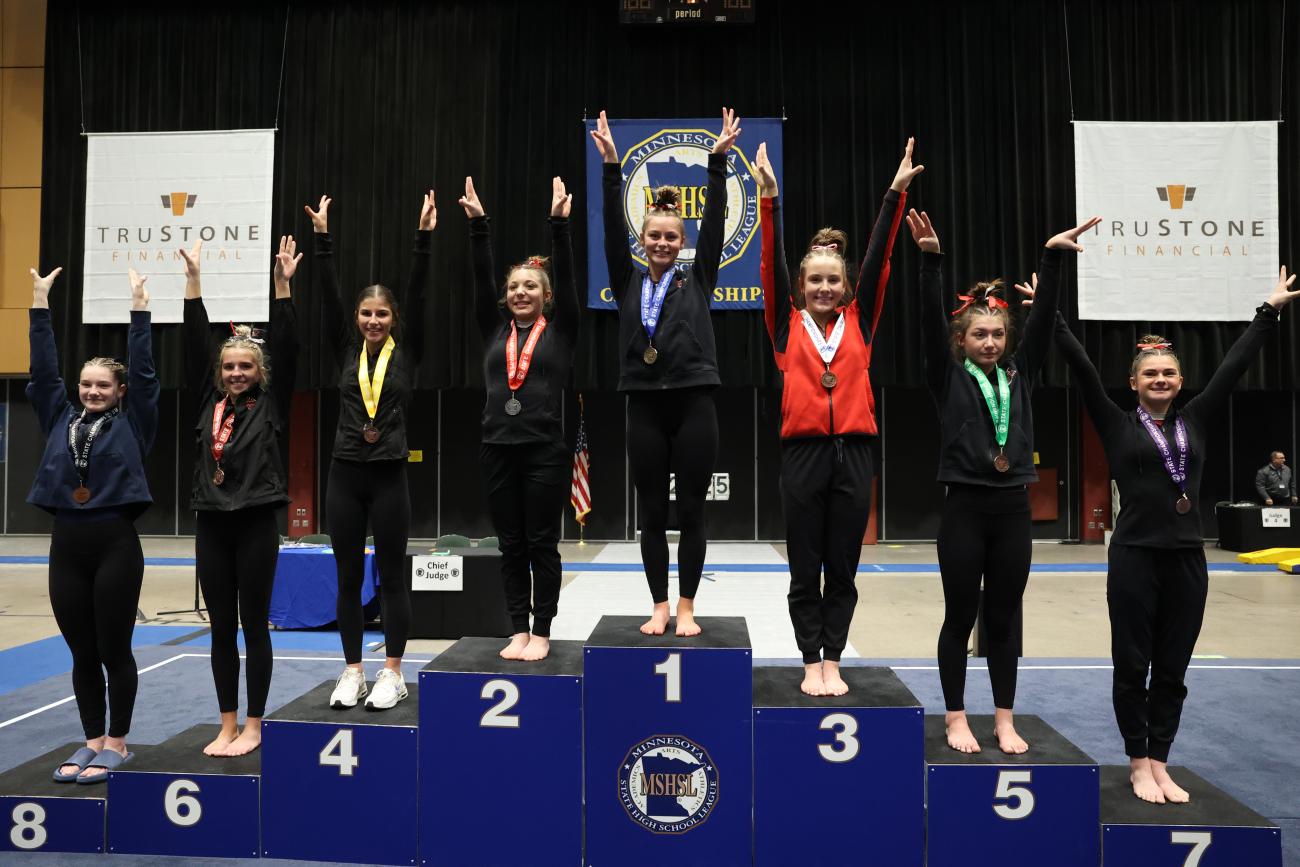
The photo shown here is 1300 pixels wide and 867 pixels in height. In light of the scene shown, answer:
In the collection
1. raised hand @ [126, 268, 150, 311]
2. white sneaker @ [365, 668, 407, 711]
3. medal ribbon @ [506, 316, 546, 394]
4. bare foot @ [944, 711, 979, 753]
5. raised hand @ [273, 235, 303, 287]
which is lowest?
bare foot @ [944, 711, 979, 753]

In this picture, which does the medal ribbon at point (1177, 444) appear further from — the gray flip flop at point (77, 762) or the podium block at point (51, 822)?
the gray flip flop at point (77, 762)

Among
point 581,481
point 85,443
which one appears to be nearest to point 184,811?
point 85,443

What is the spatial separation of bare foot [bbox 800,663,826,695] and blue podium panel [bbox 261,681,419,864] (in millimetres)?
1281

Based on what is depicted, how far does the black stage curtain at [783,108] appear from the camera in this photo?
10.4 m

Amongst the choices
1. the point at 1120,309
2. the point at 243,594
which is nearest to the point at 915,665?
the point at 243,594

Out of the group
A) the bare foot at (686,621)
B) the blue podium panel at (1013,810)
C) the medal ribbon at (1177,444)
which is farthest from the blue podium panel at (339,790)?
the medal ribbon at (1177,444)

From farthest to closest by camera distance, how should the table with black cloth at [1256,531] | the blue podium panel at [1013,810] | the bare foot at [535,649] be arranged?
the table with black cloth at [1256,531] < the bare foot at [535,649] < the blue podium panel at [1013,810]

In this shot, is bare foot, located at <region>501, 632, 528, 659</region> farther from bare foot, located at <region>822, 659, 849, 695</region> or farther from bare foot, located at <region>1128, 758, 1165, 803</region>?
bare foot, located at <region>1128, 758, 1165, 803</region>

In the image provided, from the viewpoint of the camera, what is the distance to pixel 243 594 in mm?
2859

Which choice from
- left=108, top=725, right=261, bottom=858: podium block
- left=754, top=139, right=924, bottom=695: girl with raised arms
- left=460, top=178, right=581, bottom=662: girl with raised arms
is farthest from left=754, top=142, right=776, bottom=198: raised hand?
left=108, top=725, right=261, bottom=858: podium block

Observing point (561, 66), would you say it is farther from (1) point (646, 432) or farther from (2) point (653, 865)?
(2) point (653, 865)

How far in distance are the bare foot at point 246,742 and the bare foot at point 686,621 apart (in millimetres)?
1576

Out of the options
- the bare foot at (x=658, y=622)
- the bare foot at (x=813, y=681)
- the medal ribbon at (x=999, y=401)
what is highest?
the medal ribbon at (x=999, y=401)

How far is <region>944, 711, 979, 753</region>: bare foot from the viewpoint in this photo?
2.69 m
